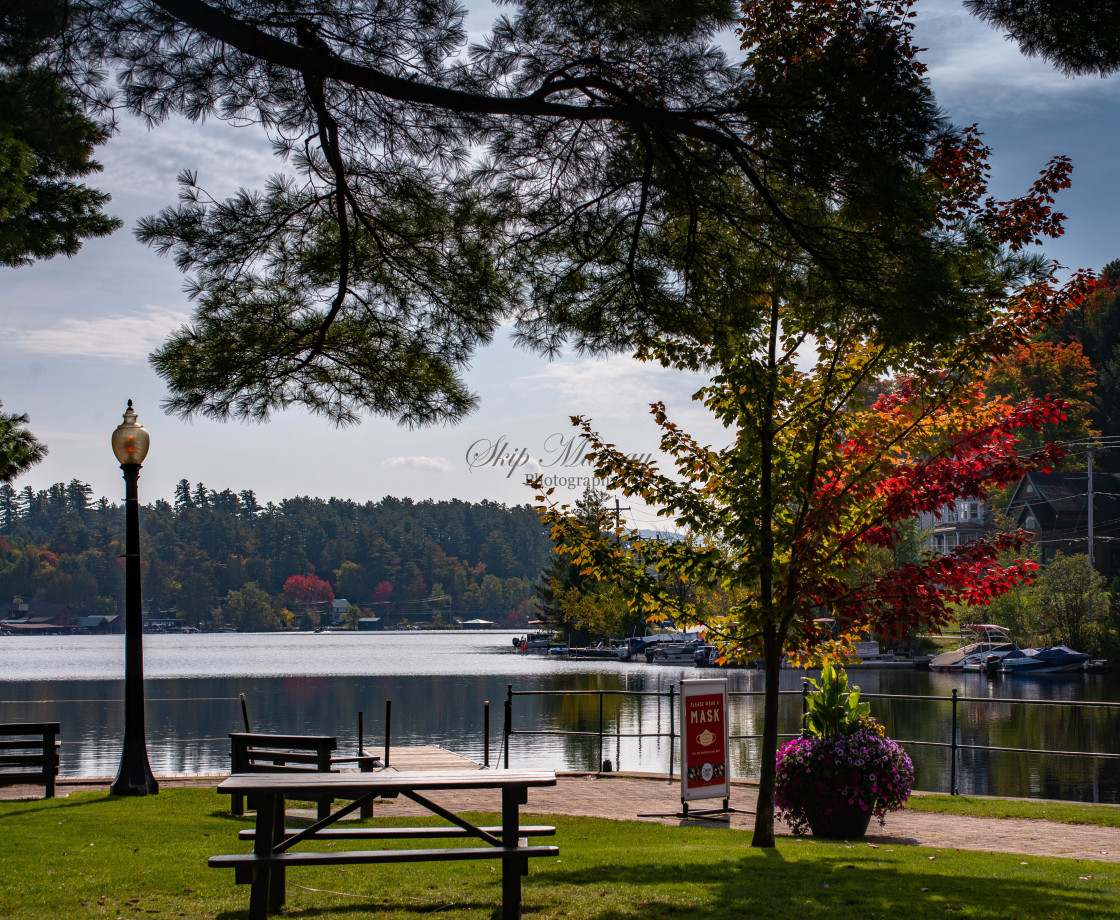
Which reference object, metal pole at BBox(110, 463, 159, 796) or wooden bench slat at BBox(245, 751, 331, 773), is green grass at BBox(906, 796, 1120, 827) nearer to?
wooden bench slat at BBox(245, 751, 331, 773)

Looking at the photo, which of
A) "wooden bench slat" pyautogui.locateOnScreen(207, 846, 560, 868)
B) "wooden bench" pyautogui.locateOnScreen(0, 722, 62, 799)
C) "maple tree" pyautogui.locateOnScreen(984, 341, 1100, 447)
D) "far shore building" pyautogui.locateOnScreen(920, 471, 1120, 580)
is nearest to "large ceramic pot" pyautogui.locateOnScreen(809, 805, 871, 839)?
"wooden bench slat" pyautogui.locateOnScreen(207, 846, 560, 868)

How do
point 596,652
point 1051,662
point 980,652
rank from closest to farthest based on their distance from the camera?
point 1051,662 < point 980,652 < point 596,652

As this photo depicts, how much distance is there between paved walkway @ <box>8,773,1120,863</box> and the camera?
32.7 ft

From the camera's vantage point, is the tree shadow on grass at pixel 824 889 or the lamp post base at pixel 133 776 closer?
the tree shadow on grass at pixel 824 889

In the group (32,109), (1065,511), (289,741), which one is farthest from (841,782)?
(1065,511)

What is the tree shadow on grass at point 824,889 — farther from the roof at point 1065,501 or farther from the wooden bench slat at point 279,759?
the roof at point 1065,501

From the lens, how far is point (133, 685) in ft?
40.6

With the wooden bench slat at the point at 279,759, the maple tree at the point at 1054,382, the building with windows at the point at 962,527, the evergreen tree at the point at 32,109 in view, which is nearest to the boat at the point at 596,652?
the building with windows at the point at 962,527

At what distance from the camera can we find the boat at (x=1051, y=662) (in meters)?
51.8

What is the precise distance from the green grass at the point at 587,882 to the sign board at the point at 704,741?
6.46 ft

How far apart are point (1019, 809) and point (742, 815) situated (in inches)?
138

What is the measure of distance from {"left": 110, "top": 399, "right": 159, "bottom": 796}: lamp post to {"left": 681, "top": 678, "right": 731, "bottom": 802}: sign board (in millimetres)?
6165

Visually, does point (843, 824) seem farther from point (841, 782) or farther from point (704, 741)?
point (704, 741)

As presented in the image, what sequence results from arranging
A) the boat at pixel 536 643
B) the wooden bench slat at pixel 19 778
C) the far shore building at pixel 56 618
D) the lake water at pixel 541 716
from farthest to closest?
the far shore building at pixel 56 618 → the boat at pixel 536 643 → the lake water at pixel 541 716 → the wooden bench slat at pixel 19 778
